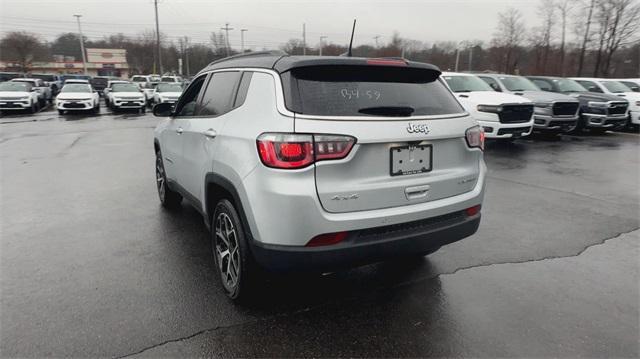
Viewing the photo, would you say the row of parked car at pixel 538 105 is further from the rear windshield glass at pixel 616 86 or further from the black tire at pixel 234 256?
the black tire at pixel 234 256

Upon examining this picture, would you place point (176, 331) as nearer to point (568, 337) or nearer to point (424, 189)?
point (424, 189)

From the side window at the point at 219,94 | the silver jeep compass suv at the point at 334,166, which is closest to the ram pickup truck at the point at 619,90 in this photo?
the silver jeep compass suv at the point at 334,166

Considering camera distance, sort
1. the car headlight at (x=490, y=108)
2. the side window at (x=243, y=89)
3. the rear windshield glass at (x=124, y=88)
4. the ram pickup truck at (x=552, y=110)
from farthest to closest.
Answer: the rear windshield glass at (x=124, y=88) < the ram pickup truck at (x=552, y=110) < the car headlight at (x=490, y=108) < the side window at (x=243, y=89)

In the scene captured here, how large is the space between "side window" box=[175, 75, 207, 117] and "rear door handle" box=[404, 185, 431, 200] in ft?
7.74

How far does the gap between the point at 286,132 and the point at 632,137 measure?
1530cm

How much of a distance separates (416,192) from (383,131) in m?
0.50

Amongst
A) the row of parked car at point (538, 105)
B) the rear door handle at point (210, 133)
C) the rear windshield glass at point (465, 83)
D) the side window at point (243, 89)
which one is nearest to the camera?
the side window at point (243, 89)

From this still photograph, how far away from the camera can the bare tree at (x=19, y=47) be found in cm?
5394

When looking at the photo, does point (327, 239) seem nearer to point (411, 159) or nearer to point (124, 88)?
point (411, 159)

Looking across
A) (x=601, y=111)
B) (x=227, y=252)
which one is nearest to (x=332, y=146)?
(x=227, y=252)

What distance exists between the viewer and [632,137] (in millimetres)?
13805

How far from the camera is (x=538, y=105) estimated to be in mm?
12508

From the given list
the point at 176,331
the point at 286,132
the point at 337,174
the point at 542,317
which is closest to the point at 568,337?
the point at 542,317

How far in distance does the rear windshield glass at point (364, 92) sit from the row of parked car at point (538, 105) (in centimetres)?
812
